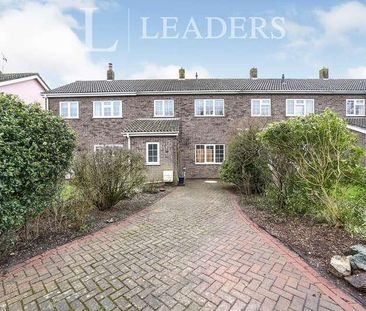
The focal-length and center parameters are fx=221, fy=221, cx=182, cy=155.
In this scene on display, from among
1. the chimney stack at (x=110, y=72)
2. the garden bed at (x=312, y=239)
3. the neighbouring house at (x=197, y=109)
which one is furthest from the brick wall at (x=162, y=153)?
the chimney stack at (x=110, y=72)

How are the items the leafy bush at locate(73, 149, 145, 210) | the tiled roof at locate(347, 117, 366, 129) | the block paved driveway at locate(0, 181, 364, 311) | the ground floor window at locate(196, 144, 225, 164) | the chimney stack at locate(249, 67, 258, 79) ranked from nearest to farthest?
the block paved driveway at locate(0, 181, 364, 311) → the leafy bush at locate(73, 149, 145, 210) → the tiled roof at locate(347, 117, 366, 129) → the ground floor window at locate(196, 144, 225, 164) → the chimney stack at locate(249, 67, 258, 79)

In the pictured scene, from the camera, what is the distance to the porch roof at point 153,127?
14.0 m

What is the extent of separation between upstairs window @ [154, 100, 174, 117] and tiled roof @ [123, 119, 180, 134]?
831 millimetres

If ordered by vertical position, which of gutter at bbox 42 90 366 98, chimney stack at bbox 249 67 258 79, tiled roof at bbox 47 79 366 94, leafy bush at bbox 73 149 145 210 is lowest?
leafy bush at bbox 73 149 145 210

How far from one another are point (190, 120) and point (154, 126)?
3.54 metres

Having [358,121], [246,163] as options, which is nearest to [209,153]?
[246,163]

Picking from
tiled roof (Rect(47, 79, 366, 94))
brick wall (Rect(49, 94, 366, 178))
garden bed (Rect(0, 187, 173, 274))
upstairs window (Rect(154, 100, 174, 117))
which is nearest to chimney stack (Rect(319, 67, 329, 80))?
tiled roof (Rect(47, 79, 366, 94))

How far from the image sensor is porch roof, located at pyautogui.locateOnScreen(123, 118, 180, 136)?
14000mm

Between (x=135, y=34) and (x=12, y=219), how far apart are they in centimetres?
1247

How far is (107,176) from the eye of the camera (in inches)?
277

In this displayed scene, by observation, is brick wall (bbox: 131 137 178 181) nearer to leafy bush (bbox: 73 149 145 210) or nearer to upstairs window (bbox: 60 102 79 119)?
leafy bush (bbox: 73 149 145 210)

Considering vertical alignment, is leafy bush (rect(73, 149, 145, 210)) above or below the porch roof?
below

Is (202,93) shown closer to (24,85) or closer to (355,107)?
(355,107)

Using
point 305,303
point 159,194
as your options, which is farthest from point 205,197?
point 305,303
